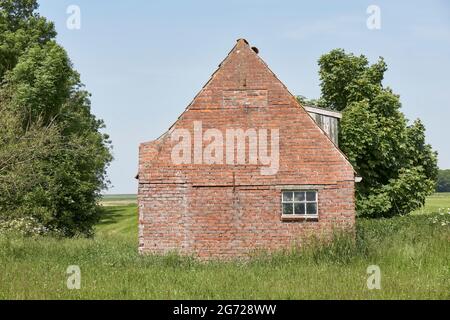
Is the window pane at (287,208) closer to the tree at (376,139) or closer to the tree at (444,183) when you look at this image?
the tree at (376,139)

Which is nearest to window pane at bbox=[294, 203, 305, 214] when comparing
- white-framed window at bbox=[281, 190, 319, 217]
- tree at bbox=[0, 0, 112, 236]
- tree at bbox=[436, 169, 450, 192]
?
white-framed window at bbox=[281, 190, 319, 217]

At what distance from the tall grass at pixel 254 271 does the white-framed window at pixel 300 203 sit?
1.39m

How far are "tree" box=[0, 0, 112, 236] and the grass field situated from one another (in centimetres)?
992

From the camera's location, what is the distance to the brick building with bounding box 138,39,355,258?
16812 millimetres

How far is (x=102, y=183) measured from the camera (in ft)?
148

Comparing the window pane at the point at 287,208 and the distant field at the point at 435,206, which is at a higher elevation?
the window pane at the point at 287,208

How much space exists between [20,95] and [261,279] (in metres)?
20.7

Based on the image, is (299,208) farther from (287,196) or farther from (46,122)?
(46,122)

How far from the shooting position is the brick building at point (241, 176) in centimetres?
1681

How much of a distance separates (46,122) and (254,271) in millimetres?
20924

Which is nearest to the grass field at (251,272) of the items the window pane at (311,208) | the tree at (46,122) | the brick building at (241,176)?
the brick building at (241,176)

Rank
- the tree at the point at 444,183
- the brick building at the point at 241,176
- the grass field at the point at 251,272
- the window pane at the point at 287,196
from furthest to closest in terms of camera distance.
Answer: the tree at the point at 444,183 < the window pane at the point at 287,196 < the brick building at the point at 241,176 < the grass field at the point at 251,272

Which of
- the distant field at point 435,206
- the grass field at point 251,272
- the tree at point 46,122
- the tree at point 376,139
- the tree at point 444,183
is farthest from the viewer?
the tree at point 444,183
